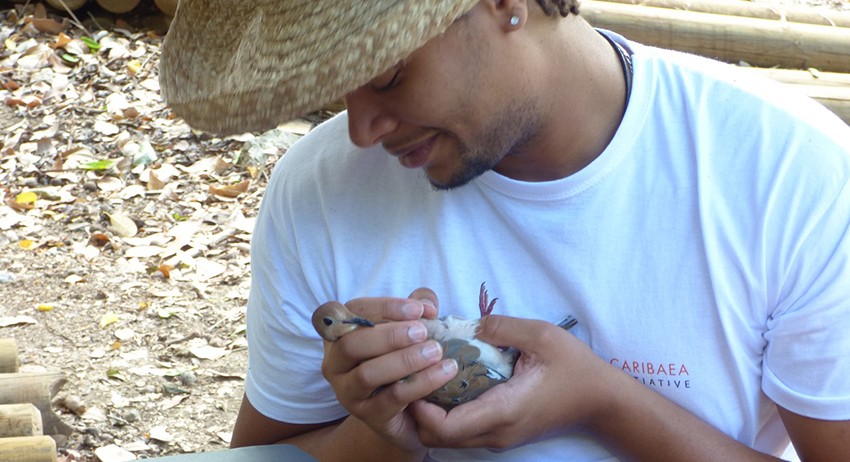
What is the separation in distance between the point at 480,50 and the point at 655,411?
25.1 inches

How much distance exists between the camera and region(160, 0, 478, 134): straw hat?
4.31ft

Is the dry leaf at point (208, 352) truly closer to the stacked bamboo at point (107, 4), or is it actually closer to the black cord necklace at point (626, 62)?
the black cord necklace at point (626, 62)

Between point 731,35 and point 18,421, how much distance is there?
344cm

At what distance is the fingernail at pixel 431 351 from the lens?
1.57m

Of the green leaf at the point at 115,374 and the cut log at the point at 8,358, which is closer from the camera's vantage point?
the cut log at the point at 8,358

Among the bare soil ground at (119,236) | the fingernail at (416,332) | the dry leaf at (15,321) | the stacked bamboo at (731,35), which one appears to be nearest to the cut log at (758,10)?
the stacked bamboo at (731,35)

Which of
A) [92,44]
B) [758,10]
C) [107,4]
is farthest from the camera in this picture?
[107,4]

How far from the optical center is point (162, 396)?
3617 millimetres

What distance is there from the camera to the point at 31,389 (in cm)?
277

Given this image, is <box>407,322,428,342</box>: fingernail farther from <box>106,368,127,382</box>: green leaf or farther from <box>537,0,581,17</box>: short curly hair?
<box>106,368,127,382</box>: green leaf

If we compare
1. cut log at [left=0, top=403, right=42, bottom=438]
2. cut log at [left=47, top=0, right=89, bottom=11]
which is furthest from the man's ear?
cut log at [left=47, top=0, right=89, bottom=11]

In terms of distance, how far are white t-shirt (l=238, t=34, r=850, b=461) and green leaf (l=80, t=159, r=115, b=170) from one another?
3.35 metres

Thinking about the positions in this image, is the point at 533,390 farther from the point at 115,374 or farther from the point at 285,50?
the point at 115,374

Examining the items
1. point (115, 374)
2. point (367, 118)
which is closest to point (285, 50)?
point (367, 118)
